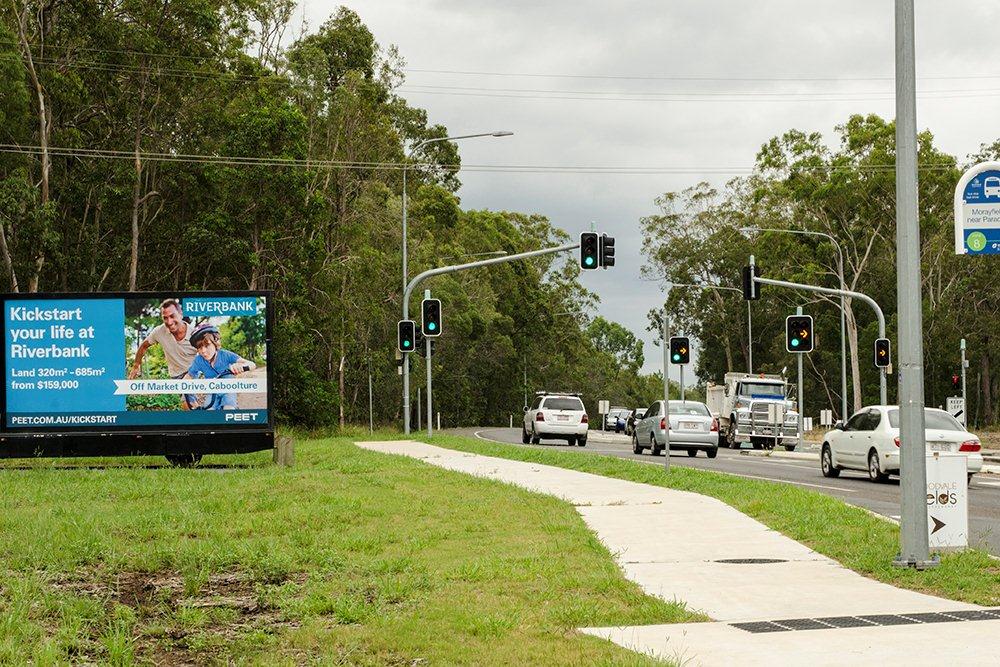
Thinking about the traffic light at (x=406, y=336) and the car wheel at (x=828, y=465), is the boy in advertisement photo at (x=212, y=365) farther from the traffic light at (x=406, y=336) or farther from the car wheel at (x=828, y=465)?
the traffic light at (x=406, y=336)

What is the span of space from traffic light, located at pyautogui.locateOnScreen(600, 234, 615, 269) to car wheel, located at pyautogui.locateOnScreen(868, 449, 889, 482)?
1205 cm

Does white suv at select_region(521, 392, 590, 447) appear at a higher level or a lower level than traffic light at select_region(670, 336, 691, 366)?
lower

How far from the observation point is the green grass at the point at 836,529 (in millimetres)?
11258

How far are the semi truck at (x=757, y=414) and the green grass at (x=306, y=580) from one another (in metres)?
35.8

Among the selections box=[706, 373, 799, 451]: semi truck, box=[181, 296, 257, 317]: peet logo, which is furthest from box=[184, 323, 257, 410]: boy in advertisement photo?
box=[706, 373, 799, 451]: semi truck

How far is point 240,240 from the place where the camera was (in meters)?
49.3

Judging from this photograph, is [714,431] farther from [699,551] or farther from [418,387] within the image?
[418,387]

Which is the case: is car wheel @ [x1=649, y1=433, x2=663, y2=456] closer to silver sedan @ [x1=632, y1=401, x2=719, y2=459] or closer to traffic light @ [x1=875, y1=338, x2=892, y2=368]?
silver sedan @ [x1=632, y1=401, x2=719, y2=459]

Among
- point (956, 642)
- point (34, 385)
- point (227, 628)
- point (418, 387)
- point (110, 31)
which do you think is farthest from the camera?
point (418, 387)

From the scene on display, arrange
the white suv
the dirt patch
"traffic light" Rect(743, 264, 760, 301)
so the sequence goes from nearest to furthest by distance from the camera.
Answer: the dirt patch
"traffic light" Rect(743, 264, 760, 301)
the white suv

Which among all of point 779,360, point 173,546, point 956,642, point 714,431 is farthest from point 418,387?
point 956,642

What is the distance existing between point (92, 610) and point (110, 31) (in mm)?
41013

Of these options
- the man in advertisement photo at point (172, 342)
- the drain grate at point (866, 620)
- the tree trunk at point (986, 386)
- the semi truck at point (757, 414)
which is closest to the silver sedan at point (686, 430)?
the semi truck at point (757, 414)

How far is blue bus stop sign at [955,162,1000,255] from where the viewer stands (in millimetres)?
13000
